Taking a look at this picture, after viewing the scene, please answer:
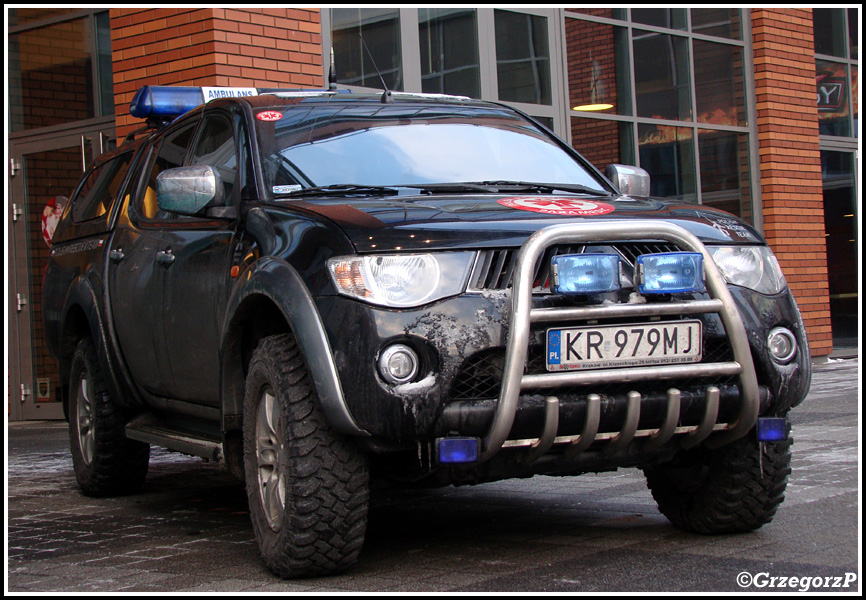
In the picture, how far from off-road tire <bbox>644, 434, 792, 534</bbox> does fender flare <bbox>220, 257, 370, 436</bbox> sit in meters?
1.47

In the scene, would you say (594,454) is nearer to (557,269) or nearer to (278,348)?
(557,269)

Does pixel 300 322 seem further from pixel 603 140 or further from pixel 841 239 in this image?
pixel 841 239

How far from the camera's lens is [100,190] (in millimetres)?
6781

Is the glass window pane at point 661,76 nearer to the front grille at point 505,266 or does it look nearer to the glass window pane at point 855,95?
the glass window pane at point 855,95

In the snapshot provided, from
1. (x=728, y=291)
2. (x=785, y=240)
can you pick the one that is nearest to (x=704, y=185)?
(x=785, y=240)

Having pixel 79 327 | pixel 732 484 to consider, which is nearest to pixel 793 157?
pixel 79 327

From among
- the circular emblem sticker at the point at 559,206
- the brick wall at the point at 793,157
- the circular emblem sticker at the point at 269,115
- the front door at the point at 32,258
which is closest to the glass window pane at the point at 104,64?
the front door at the point at 32,258

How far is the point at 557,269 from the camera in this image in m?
3.74

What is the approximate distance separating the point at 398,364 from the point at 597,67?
32.5 feet

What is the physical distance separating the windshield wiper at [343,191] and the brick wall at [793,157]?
35.4 feet

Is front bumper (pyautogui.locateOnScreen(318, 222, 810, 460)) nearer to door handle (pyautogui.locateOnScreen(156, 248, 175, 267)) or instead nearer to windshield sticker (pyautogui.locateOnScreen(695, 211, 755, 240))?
windshield sticker (pyautogui.locateOnScreen(695, 211, 755, 240))

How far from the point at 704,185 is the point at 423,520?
9.82 metres

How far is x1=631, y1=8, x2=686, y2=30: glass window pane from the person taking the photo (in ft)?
44.3

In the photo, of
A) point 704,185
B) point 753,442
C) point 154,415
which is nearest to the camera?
point 753,442
